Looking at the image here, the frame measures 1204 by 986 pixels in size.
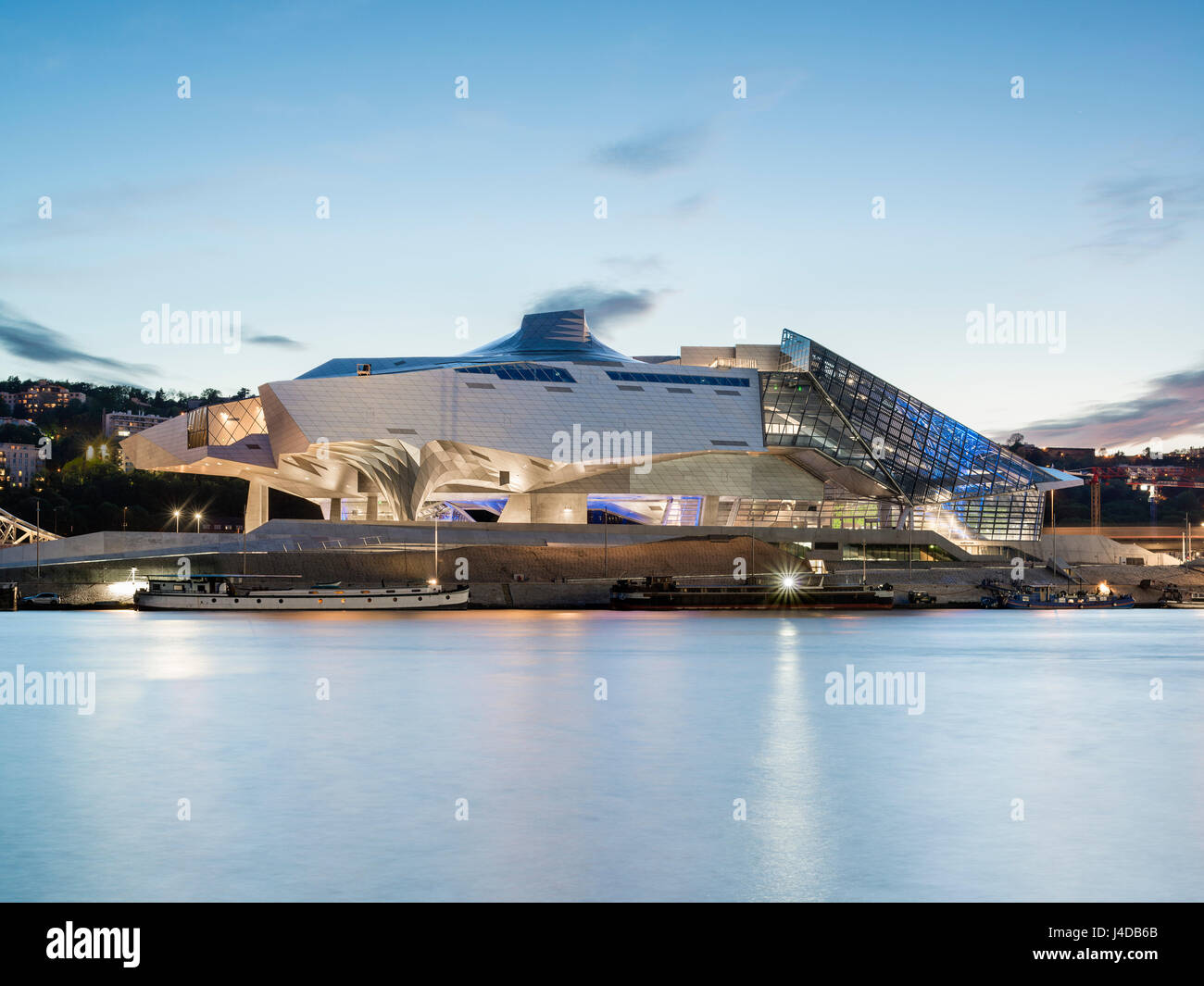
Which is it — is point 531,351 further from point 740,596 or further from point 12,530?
point 12,530

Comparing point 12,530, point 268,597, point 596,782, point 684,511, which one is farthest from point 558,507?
point 596,782

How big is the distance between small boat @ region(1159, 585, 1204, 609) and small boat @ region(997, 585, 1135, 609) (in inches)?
144

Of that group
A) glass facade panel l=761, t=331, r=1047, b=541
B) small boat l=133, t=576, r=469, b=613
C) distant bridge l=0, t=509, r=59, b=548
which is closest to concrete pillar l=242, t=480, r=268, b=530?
distant bridge l=0, t=509, r=59, b=548

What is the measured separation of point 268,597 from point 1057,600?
58592 mm

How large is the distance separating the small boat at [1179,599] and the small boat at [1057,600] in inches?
144

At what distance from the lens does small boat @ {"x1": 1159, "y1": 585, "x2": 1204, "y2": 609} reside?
318 feet

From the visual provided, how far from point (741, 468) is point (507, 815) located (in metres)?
88.2

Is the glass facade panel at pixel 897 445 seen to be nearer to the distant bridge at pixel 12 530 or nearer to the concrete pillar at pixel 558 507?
the concrete pillar at pixel 558 507

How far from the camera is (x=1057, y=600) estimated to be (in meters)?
89.3

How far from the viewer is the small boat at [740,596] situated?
79312 millimetres

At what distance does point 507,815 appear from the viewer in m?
15.5
